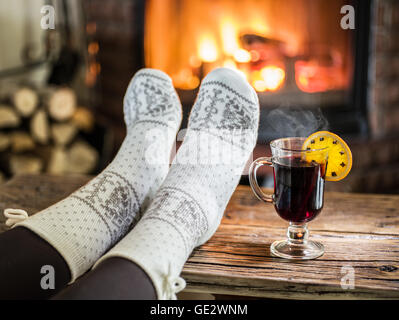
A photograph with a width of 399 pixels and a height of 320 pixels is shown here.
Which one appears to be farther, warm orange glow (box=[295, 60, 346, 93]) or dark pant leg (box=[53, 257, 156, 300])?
warm orange glow (box=[295, 60, 346, 93])

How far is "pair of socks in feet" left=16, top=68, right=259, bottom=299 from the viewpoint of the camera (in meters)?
0.65

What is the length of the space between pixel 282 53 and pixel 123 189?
1.10 meters

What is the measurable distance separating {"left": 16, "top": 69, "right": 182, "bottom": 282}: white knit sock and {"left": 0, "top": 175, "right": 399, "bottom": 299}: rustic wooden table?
5.3 inches

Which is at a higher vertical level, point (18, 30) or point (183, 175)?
point (18, 30)

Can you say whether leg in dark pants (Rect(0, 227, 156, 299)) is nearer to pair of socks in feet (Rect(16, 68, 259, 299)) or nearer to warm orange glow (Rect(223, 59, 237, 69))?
pair of socks in feet (Rect(16, 68, 259, 299))

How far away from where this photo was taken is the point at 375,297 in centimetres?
65

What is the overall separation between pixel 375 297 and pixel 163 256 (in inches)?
11.1

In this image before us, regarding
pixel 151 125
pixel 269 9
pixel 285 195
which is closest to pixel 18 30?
pixel 269 9

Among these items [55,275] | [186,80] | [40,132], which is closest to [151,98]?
[55,275]

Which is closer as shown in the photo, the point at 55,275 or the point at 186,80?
the point at 55,275

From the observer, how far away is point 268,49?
1.73m

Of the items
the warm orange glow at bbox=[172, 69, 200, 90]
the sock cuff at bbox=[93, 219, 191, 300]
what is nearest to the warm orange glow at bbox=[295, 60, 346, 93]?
the warm orange glow at bbox=[172, 69, 200, 90]

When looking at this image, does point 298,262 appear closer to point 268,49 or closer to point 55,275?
point 55,275

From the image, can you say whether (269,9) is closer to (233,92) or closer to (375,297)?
(233,92)
